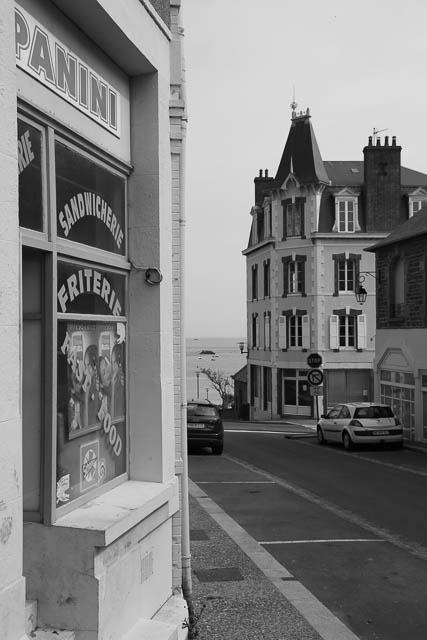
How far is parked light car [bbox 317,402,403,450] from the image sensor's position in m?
23.8

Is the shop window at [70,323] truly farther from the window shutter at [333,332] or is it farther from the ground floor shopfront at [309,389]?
the window shutter at [333,332]

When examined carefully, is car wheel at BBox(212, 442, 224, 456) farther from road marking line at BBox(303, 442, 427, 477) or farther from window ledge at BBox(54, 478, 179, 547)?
window ledge at BBox(54, 478, 179, 547)

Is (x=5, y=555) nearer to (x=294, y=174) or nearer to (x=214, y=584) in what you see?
(x=214, y=584)

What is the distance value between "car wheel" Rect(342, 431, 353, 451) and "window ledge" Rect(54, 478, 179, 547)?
18.6 m

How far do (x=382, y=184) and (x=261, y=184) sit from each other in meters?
9.90

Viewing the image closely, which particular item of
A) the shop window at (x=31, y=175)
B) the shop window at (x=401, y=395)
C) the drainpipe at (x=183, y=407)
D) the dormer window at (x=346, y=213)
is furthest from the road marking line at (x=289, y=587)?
the dormer window at (x=346, y=213)

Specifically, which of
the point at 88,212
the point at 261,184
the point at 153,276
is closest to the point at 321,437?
the point at 153,276

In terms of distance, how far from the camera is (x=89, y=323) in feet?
17.0

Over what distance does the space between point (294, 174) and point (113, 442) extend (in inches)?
1568

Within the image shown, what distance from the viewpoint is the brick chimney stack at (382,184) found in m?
43.2

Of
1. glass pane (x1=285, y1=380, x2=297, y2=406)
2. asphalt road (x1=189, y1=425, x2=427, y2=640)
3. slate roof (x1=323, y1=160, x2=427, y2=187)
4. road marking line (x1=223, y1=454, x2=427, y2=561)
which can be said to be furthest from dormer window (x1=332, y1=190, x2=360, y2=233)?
road marking line (x1=223, y1=454, x2=427, y2=561)

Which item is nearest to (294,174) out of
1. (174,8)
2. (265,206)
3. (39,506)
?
(265,206)

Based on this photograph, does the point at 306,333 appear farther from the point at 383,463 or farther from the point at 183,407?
the point at 183,407

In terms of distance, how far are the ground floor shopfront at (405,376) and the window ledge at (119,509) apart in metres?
21.0
